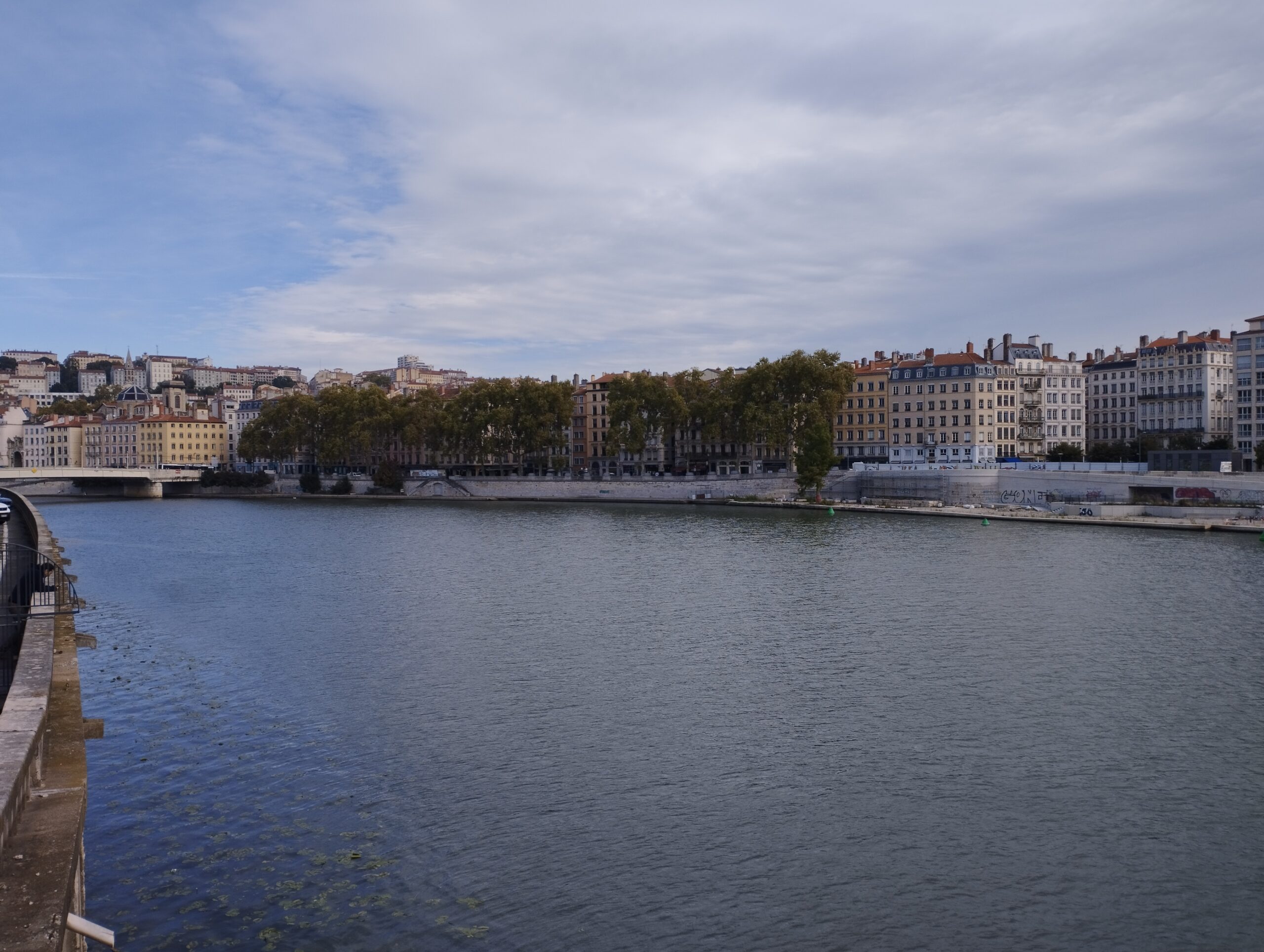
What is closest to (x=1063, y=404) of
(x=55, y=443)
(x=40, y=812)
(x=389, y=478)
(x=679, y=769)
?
(x=389, y=478)

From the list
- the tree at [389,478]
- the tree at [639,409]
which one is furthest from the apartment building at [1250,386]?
the tree at [389,478]

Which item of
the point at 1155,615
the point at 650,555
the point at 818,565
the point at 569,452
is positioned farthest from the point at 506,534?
the point at 569,452

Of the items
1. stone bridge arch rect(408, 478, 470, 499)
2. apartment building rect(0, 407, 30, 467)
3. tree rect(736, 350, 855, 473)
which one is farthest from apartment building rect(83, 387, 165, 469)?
tree rect(736, 350, 855, 473)

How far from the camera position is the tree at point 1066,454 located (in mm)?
94938

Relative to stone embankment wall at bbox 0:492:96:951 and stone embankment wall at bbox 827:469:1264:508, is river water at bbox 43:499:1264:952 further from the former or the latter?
stone embankment wall at bbox 827:469:1264:508

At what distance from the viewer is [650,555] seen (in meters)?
50.6

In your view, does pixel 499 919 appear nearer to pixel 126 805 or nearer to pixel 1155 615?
pixel 126 805

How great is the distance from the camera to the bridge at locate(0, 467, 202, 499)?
339ft

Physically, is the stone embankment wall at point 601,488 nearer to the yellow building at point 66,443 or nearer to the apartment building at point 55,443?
the yellow building at point 66,443

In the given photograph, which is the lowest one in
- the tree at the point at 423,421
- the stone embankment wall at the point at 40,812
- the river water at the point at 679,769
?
the river water at the point at 679,769

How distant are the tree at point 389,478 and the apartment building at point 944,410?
175 ft

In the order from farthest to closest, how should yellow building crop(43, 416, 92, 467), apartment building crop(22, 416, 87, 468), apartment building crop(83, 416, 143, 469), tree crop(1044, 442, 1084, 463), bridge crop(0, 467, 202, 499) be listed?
apartment building crop(22, 416, 87, 468) < yellow building crop(43, 416, 92, 467) < apartment building crop(83, 416, 143, 469) < bridge crop(0, 467, 202, 499) < tree crop(1044, 442, 1084, 463)

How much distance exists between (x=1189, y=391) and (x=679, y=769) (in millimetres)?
100373

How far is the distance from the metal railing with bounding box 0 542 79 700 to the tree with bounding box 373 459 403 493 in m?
83.3
